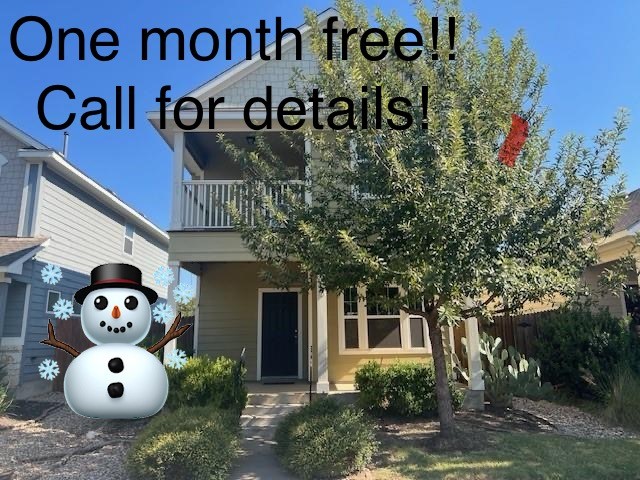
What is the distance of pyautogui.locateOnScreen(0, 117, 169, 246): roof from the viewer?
11.7m

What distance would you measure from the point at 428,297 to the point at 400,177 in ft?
5.57

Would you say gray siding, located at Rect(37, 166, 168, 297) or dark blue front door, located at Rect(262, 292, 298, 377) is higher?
gray siding, located at Rect(37, 166, 168, 297)

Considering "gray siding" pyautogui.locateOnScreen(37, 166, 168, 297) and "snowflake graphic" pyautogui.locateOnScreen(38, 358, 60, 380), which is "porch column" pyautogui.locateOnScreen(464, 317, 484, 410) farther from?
"gray siding" pyautogui.locateOnScreen(37, 166, 168, 297)

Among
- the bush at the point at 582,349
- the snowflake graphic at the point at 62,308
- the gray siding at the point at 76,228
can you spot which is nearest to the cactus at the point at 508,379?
the bush at the point at 582,349

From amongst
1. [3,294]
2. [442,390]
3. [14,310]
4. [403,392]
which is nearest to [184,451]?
[442,390]

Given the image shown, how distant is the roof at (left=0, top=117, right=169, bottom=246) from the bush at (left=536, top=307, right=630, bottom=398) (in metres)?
12.1

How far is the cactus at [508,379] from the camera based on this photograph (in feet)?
29.1

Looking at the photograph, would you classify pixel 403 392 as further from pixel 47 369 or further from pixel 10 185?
pixel 10 185

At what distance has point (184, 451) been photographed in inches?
207

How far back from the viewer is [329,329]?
1052cm

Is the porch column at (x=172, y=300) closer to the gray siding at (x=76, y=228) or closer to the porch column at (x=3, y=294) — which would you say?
the porch column at (x=3, y=294)

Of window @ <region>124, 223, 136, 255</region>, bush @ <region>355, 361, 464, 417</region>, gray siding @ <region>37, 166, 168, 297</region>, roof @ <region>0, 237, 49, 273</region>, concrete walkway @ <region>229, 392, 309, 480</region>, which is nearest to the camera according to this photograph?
concrete walkway @ <region>229, 392, 309, 480</region>

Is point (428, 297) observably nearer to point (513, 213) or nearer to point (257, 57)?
point (513, 213)

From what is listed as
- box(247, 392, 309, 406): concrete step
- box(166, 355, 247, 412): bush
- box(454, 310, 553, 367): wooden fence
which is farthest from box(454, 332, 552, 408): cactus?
box(166, 355, 247, 412): bush
